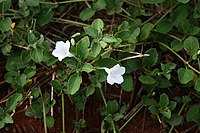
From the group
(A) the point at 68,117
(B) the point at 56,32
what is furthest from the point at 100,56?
(B) the point at 56,32

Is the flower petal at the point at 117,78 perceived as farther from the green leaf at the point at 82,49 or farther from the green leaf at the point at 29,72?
the green leaf at the point at 29,72

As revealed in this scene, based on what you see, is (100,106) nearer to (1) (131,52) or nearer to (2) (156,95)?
(2) (156,95)

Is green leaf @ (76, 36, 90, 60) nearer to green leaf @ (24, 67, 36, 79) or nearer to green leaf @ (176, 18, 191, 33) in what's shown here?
green leaf @ (24, 67, 36, 79)

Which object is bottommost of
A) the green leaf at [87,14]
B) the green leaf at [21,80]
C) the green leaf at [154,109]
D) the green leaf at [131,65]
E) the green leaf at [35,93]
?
the green leaf at [154,109]

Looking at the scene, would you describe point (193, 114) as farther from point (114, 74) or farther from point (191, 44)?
point (114, 74)

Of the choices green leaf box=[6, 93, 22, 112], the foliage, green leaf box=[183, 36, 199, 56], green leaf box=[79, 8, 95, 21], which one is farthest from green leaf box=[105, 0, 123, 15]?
green leaf box=[6, 93, 22, 112]

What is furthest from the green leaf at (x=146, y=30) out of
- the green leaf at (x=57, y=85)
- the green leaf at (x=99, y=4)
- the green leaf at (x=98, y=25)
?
the green leaf at (x=57, y=85)
